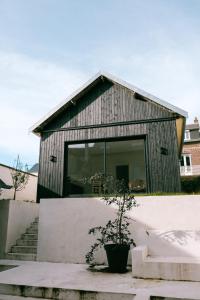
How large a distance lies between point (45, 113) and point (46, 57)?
2.65m

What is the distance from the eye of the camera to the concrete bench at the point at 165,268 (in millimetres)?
5344

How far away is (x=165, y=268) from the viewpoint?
18.1 ft

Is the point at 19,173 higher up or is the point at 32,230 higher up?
the point at 19,173

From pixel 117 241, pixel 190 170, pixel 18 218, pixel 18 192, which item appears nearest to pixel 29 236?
pixel 18 218

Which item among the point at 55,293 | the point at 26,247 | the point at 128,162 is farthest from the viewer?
the point at 128,162

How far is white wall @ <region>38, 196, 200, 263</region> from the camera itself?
22.0 feet

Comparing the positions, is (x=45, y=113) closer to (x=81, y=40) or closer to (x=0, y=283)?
(x=81, y=40)

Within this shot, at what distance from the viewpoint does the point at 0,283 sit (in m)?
5.26

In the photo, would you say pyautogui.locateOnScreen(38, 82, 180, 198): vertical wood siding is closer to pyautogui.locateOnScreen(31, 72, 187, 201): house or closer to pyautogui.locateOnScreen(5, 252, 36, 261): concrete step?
pyautogui.locateOnScreen(31, 72, 187, 201): house

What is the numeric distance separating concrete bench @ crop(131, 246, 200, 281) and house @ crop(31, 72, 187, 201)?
355 cm

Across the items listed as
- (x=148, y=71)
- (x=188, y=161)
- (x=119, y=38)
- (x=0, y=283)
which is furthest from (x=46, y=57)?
(x=188, y=161)

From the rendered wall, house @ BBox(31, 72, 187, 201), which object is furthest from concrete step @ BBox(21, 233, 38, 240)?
house @ BBox(31, 72, 187, 201)

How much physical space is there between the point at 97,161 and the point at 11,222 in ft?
17.4

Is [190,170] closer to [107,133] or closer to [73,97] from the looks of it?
[107,133]
